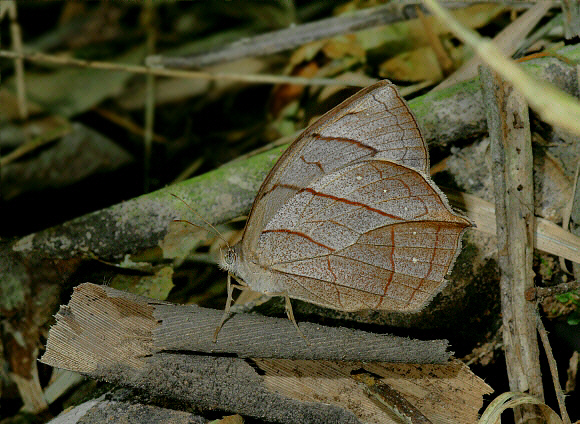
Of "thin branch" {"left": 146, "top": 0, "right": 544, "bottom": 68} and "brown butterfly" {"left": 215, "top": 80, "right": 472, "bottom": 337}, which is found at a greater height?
"thin branch" {"left": 146, "top": 0, "right": 544, "bottom": 68}

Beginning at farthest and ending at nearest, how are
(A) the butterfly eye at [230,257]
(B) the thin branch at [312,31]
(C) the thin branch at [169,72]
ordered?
(C) the thin branch at [169,72] < (B) the thin branch at [312,31] < (A) the butterfly eye at [230,257]

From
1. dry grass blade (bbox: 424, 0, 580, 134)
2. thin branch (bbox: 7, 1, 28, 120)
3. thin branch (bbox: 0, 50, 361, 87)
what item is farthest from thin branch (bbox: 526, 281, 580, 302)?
thin branch (bbox: 7, 1, 28, 120)

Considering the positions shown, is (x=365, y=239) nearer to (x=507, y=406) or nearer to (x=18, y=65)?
(x=507, y=406)

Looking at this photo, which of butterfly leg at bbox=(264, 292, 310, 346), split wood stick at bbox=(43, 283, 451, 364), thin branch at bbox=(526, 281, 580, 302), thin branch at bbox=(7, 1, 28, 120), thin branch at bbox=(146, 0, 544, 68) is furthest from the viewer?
thin branch at bbox=(7, 1, 28, 120)

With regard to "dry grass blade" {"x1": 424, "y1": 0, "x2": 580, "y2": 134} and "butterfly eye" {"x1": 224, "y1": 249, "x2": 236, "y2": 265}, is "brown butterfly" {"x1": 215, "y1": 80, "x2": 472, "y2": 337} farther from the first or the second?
"dry grass blade" {"x1": 424, "y1": 0, "x2": 580, "y2": 134}

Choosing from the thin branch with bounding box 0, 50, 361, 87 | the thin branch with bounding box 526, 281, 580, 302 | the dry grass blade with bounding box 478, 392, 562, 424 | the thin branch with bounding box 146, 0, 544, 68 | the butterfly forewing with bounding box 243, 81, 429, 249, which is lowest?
the dry grass blade with bounding box 478, 392, 562, 424

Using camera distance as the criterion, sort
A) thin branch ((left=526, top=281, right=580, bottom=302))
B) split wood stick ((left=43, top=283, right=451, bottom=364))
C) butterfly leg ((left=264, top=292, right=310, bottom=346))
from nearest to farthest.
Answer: split wood stick ((left=43, top=283, right=451, bottom=364)) → butterfly leg ((left=264, top=292, right=310, bottom=346)) → thin branch ((left=526, top=281, right=580, bottom=302))

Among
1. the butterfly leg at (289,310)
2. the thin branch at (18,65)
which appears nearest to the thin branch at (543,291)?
the butterfly leg at (289,310)

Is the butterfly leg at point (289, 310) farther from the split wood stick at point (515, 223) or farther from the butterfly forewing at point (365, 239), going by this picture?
the split wood stick at point (515, 223)
